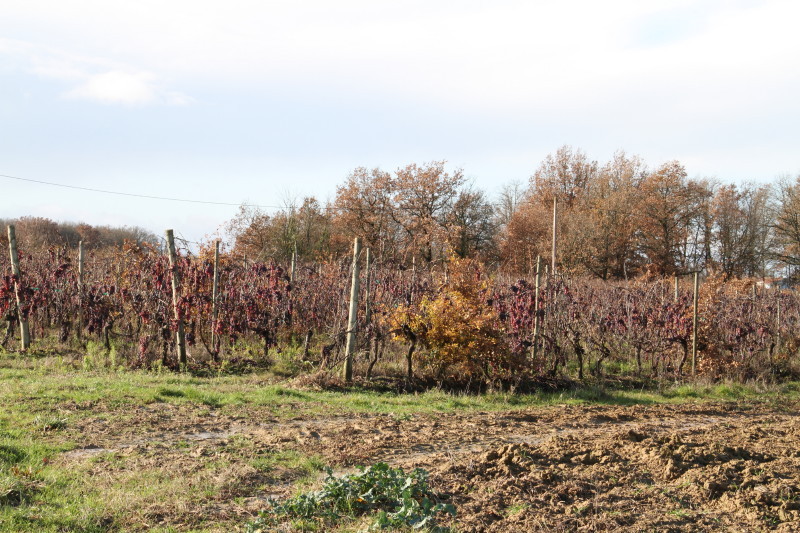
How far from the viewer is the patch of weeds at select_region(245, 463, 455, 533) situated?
408 cm

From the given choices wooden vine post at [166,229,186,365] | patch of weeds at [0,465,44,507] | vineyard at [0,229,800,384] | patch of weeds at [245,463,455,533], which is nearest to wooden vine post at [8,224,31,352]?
vineyard at [0,229,800,384]

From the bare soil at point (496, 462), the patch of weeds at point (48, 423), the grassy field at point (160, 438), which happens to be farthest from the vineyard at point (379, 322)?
the patch of weeds at point (48, 423)

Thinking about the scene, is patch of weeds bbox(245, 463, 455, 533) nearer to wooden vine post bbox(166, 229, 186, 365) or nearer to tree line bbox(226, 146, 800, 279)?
wooden vine post bbox(166, 229, 186, 365)

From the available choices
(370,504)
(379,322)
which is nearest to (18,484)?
(370,504)

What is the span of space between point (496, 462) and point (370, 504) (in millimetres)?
1265

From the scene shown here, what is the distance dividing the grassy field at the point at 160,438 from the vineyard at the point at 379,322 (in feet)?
2.97

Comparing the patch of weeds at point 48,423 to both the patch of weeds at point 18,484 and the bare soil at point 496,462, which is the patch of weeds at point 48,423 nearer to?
the bare soil at point 496,462

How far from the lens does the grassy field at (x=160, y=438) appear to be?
4273mm

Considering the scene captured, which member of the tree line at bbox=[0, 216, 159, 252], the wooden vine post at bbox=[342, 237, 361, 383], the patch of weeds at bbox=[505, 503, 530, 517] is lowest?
the patch of weeds at bbox=[505, 503, 530, 517]

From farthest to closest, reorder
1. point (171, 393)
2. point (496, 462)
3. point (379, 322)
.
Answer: point (379, 322) < point (171, 393) < point (496, 462)

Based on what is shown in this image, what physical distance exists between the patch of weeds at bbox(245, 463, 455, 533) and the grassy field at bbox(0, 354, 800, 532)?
318mm

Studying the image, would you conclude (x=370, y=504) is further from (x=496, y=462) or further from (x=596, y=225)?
(x=596, y=225)

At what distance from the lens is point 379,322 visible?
1034 cm

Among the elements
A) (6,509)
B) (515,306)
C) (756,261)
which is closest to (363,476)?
(6,509)
